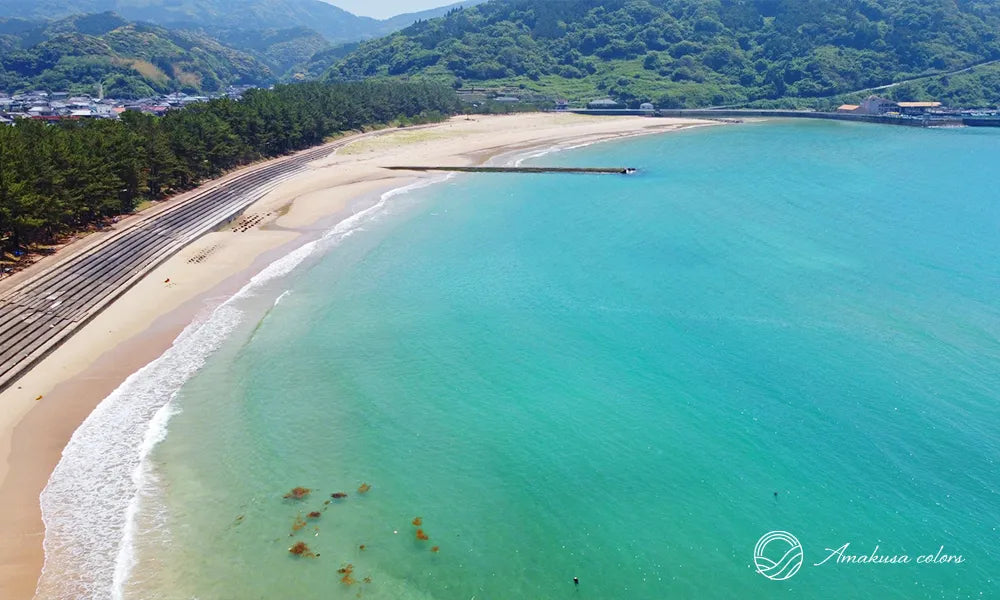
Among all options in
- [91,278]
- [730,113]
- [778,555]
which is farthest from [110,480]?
[730,113]

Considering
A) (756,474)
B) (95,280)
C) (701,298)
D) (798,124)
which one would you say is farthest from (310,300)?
(798,124)

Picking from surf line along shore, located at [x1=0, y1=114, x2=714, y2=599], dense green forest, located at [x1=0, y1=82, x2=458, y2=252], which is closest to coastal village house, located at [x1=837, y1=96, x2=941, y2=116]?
Result: surf line along shore, located at [x1=0, y1=114, x2=714, y2=599]

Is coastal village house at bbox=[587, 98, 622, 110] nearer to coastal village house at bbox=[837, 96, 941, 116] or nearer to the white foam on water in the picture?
coastal village house at bbox=[837, 96, 941, 116]

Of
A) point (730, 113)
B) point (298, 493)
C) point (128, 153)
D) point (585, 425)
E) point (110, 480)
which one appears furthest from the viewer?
point (730, 113)

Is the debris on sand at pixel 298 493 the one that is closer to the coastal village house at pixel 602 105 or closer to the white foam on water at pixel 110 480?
the white foam on water at pixel 110 480

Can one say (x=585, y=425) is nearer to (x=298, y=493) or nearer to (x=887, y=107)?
(x=298, y=493)

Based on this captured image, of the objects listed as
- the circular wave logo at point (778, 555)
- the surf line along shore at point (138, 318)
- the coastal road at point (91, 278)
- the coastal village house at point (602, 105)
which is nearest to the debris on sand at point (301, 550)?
the surf line along shore at point (138, 318)
